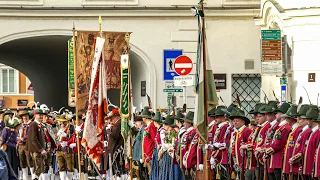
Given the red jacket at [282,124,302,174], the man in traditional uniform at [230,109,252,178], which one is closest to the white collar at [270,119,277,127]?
the red jacket at [282,124,302,174]

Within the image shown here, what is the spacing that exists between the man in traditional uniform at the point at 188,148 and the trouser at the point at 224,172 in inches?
21.4

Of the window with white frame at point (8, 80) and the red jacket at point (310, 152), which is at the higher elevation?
the window with white frame at point (8, 80)

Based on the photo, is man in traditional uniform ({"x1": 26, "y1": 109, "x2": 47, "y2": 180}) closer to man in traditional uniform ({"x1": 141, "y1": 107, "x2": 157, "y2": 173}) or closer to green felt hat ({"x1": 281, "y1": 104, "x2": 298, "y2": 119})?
man in traditional uniform ({"x1": 141, "y1": 107, "x2": 157, "y2": 173})

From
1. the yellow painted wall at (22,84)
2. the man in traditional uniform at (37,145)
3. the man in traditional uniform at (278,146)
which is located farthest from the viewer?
the yellow painted wall at (22,84)

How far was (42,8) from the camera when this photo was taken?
31.8 m

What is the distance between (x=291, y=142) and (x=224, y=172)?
2.50m

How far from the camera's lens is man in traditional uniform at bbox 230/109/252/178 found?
17.6 meters

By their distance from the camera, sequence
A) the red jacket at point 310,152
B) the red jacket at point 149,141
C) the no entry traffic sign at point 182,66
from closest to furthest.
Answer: the red jacket at point 310,152, the red jacket at point 149,141, the no entry traffic sign at point 182,66

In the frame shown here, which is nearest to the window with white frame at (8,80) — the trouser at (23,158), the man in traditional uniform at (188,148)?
the trouser at (23,158)

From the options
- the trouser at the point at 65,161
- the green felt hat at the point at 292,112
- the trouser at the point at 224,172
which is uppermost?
the green felt hat at the point at 292,112

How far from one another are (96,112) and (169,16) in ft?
41.6

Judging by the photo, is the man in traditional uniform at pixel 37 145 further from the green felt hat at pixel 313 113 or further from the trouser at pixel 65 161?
the green felt hat at pixel 313 113

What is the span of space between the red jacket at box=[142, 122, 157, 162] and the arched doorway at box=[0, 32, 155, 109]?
10450 millimetres

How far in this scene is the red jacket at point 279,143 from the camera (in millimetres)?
16422
